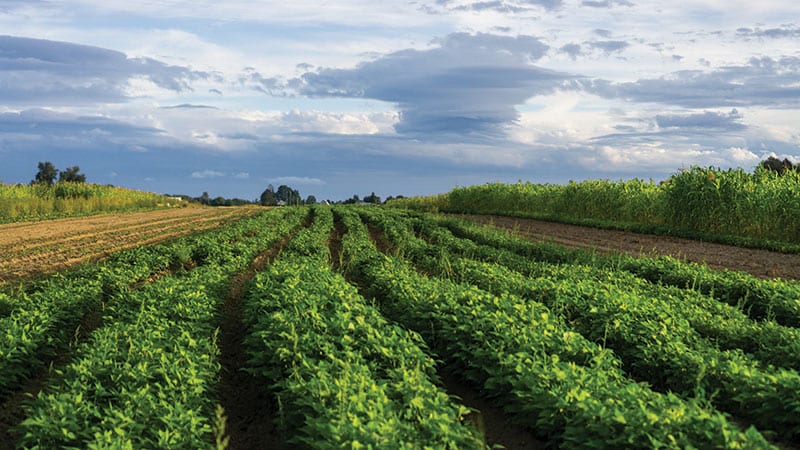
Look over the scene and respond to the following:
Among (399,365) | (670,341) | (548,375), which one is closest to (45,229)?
(399,365)

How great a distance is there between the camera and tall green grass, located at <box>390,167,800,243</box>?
23281 mm

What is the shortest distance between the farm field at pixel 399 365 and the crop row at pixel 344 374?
3cm

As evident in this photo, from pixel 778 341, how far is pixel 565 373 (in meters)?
4.06

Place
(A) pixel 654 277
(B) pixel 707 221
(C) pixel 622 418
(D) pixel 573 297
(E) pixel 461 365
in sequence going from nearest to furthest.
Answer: (C) pixel 622 418 < (E) pixel 461 365 < (D) pixel 573 297 < (A) pixel 654 277 < (B) pixel 707 221

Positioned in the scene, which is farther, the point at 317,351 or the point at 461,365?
the point at 461,365

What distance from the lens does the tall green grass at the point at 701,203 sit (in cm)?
2328

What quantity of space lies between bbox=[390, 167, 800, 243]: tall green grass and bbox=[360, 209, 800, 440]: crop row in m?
13.0

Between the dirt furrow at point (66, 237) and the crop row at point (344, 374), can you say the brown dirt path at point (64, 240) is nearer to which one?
the dirt furrow at point (66, 237)

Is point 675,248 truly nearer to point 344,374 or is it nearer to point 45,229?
point 344,374

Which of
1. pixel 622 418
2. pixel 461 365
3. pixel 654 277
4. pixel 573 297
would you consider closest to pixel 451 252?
pixel 654 277

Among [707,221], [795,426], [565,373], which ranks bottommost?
[795,426]

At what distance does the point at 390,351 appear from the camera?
724cm

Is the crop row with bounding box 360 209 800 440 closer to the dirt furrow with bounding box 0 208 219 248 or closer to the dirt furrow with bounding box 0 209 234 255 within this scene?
the dirt furrow with bounding box 0 209 234 255

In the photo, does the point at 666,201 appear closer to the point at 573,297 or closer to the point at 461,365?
the point at 573,297
